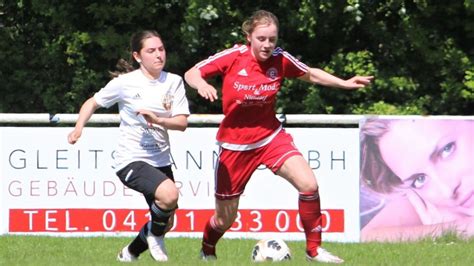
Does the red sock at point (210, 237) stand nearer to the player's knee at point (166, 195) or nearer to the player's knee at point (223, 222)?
the player's knee at point (223, 222)

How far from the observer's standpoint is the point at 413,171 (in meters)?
12.8

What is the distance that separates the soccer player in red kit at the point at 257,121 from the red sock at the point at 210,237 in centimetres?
17

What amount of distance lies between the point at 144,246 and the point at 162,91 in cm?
126

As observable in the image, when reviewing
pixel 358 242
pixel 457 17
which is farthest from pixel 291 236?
pixel 457 17

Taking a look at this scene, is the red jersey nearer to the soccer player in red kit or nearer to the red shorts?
the soccer player in red kit

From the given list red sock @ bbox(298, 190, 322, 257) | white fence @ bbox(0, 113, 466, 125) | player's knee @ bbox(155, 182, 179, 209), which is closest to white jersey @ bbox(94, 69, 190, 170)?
player's knee @ bbox(155, 182, 179, 209)

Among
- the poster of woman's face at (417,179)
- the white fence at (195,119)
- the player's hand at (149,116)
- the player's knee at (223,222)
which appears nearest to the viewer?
the player's hand at (149,116)

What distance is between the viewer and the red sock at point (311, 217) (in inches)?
368

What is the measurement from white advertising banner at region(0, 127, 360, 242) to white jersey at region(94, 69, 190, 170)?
3367 mm

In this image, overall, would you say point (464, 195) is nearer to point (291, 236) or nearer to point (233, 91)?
point (291, 236)

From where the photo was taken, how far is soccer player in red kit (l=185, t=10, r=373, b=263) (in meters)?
9.34

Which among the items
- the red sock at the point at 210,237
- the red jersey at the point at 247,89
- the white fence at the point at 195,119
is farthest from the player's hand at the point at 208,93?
the white fence at the point at 195,119

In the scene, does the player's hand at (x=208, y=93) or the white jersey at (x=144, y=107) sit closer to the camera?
Answer: the player's hand at (x=208, y=93)

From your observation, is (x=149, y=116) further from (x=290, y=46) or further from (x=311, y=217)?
(x=290, y=46)
